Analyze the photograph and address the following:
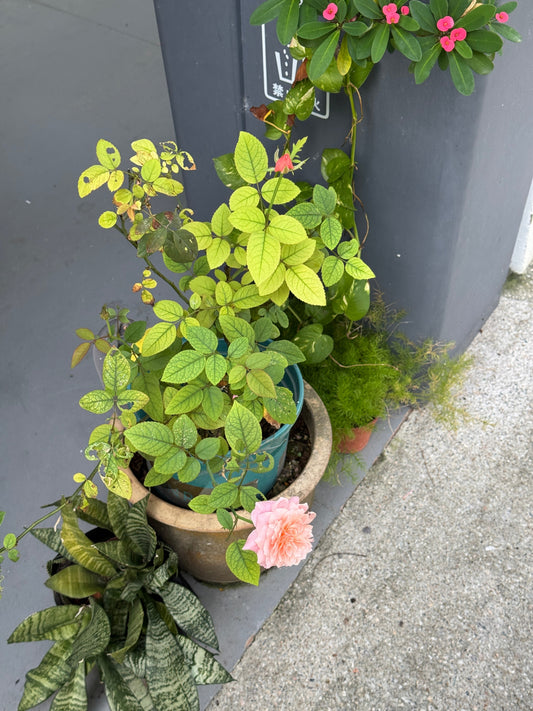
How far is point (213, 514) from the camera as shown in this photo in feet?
4.82

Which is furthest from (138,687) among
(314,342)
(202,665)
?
(314,342)

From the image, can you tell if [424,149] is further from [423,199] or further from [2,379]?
[2,379]

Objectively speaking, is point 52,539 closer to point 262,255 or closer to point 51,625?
point 51,625

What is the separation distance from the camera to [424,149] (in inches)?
61.7

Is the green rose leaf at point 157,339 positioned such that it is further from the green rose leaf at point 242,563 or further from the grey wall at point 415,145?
the grey wall at point 415,145

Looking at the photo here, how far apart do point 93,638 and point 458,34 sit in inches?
57.6

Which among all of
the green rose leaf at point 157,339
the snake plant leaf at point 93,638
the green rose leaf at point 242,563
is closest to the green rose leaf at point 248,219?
the green rose leaf at point 157,339

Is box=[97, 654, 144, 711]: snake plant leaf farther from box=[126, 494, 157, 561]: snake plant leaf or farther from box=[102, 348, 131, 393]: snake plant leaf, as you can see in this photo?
box=[102, 348, 131, 393]: snake plant leaf

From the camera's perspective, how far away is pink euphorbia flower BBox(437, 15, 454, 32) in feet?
3.95

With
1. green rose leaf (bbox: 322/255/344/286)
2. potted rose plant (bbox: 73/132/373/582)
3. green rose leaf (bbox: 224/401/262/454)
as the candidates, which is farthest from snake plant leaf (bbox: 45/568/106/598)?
green rose leaf (bbox: 322/255/344/286)

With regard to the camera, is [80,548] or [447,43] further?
[80,548]

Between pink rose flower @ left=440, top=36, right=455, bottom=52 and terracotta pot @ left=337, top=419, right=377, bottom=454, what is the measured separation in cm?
109

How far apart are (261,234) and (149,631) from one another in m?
0.93

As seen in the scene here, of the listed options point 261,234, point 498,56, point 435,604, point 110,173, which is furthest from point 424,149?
point 435,604
